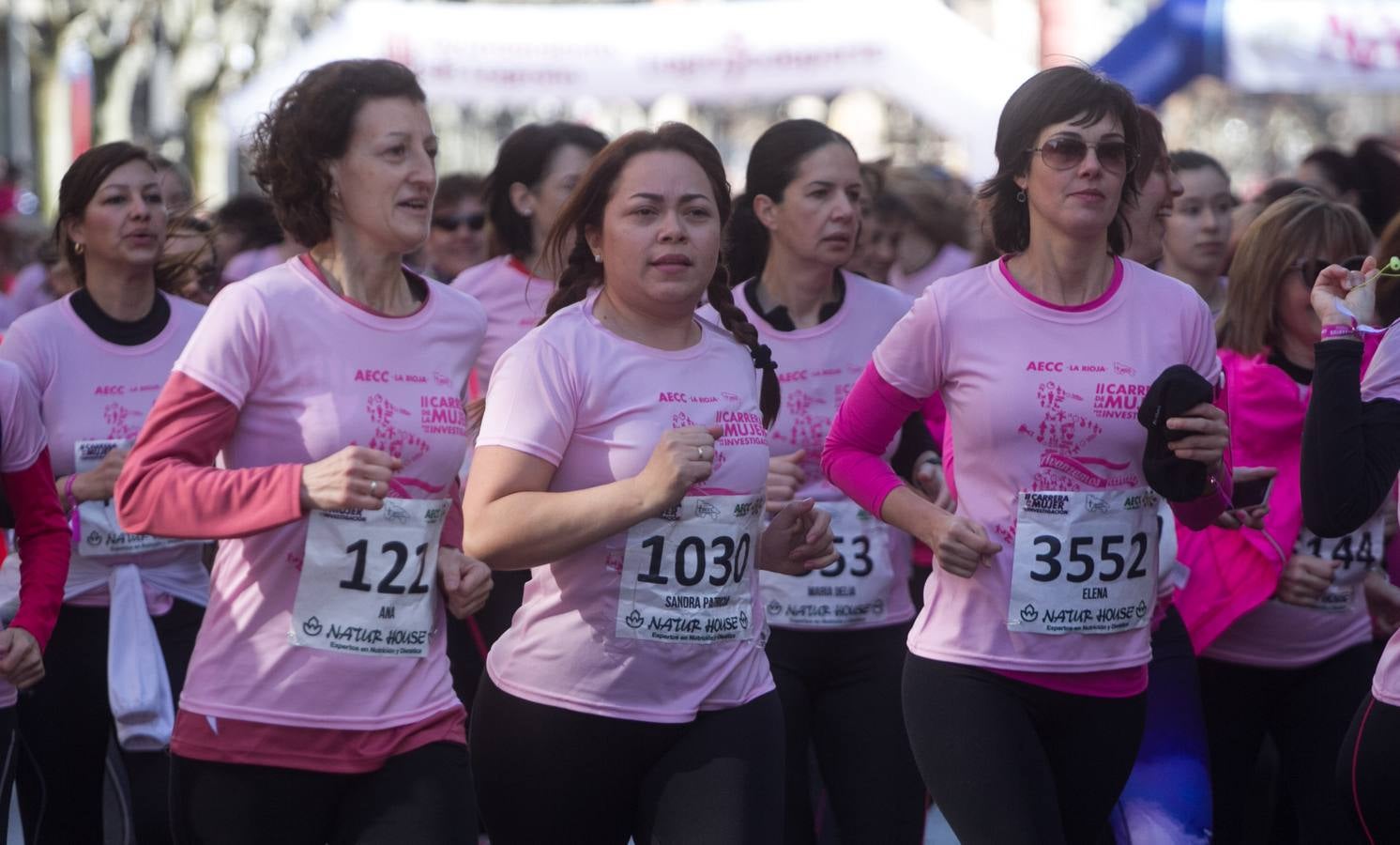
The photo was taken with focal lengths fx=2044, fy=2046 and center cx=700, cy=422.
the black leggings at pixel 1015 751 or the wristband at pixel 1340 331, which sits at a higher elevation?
the wristband at pixel 1340 331

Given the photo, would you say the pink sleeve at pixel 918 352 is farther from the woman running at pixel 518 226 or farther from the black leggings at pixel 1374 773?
the woman running at pixel 518 226

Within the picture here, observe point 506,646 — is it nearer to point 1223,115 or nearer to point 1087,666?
point 1087,666

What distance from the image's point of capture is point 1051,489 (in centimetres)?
400

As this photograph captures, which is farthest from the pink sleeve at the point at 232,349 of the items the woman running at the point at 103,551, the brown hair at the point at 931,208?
the brown hair at the point at 931,208

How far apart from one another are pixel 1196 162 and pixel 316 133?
11.7ft

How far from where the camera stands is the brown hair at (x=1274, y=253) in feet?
17.0

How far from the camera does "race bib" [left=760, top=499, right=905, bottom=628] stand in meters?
5.27

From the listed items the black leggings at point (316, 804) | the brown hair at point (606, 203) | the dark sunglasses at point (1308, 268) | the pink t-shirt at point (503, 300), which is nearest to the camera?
the black leggings at point (316, 804)

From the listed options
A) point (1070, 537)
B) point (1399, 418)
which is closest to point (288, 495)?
point (1070, 537)

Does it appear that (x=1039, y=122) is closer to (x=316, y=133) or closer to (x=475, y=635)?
(x=316, y=133)

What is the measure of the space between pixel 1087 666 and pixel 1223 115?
41431mm

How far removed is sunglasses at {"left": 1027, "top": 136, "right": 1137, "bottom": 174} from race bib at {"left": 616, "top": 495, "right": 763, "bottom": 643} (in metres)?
0.95

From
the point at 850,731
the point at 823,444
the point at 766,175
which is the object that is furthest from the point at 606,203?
the point at 766,175

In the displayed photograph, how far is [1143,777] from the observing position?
461 cm
